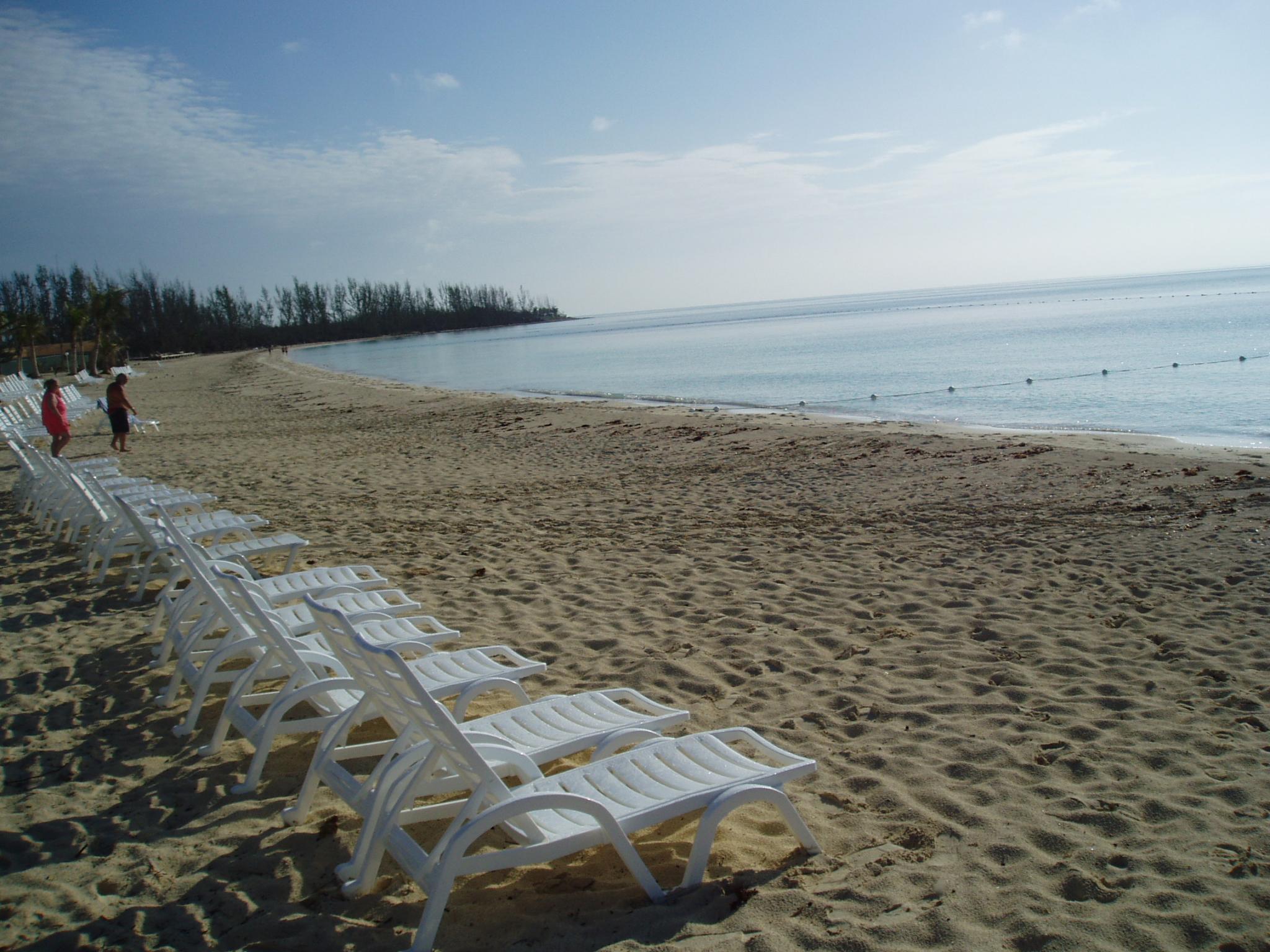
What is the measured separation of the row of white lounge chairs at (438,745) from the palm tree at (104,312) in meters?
51.5

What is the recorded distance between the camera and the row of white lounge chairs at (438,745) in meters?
2.38

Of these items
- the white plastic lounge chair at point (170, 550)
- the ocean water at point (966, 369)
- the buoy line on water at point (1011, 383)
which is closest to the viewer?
the white plastic lounge chair at point (170, 550)

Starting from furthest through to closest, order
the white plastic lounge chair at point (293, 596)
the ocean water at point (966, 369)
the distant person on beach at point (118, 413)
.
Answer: the ocean water at point (966, 369) < the distant person on beach at point (118, 413) < the white plastic lounge chair at point (293, 596)

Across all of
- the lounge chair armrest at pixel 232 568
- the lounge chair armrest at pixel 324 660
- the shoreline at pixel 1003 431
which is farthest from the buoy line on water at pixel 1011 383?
the lounge chair armrest at pixel 324 660

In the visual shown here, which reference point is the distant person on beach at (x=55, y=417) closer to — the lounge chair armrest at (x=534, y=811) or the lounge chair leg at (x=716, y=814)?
the lounge chair armrest at (x=534, y=811)

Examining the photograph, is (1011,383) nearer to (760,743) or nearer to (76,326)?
(760,743)

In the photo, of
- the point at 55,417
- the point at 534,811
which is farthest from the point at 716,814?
the point at 55,417

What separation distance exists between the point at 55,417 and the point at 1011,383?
2305cm

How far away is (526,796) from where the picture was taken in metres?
2.31

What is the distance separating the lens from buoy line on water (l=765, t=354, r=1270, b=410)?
22.3m

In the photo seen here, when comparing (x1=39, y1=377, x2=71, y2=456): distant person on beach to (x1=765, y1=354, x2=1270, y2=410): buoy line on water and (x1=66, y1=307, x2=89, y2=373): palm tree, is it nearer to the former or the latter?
(x1=765, y1=354, x2=1270, y2=410): buoy line on water

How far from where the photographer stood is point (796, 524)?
7684 mm

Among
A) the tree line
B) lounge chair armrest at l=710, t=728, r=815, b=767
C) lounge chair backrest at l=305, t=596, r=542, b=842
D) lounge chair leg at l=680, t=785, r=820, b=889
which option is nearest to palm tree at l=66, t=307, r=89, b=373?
the tree line

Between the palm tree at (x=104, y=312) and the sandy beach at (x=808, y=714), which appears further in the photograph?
the palm tree at (x=104, y=312)
